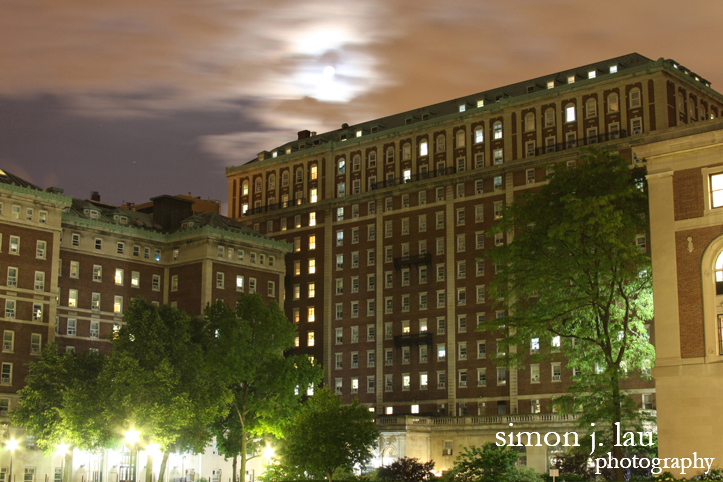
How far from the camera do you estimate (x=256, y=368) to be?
9256 cm

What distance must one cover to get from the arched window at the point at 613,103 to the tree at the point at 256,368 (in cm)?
4671

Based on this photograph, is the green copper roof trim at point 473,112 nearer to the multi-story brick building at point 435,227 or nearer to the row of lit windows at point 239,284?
the multi-story brick building at point 435,227

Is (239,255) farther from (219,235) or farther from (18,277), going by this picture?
(18,277)

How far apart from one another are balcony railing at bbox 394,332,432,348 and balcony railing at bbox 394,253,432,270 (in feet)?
30.0

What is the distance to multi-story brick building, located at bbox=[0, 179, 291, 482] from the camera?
107750 mm

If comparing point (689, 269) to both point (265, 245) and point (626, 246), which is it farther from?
point (265, 245)

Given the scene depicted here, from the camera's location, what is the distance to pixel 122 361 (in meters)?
86.1

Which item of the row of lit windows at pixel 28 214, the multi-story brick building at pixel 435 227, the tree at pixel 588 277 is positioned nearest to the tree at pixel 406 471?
the multi-story brick building at pixel 435 227

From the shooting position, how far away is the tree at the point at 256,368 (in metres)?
91.2

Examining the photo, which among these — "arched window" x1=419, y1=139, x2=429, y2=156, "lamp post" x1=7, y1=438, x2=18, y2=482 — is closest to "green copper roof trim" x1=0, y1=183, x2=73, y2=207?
"lamp post" x1=7, y1=438, x2=18, y2=482

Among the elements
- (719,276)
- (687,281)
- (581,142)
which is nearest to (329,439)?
(687,281)

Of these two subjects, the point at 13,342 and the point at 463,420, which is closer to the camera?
the point at 13,342

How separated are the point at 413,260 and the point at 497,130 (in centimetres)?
1988

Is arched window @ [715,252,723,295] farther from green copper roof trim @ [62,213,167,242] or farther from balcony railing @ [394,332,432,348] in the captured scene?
green copper roof trim @ [62,213,167,242]
